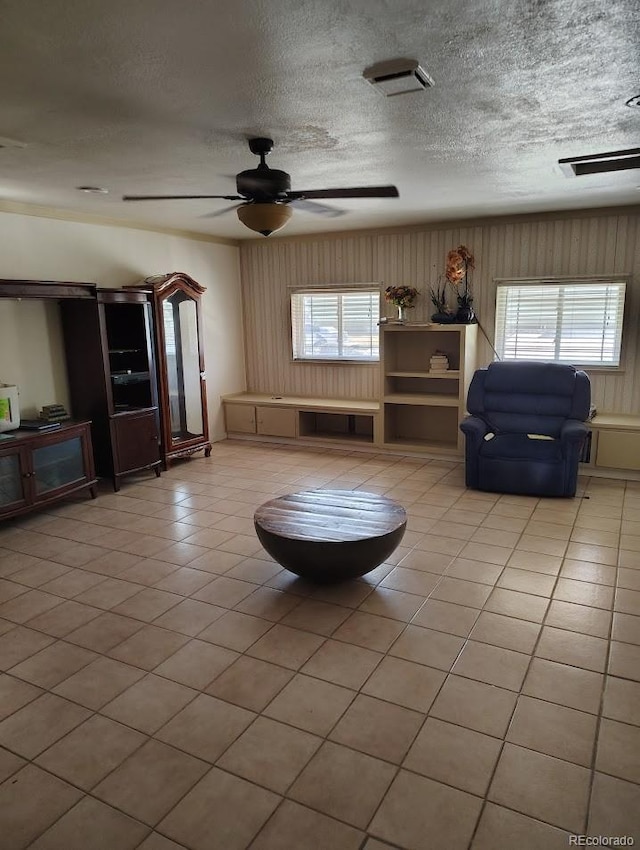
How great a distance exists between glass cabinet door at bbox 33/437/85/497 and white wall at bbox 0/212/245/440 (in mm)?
565

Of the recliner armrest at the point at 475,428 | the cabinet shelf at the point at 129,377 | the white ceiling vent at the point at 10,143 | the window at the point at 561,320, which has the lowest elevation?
the recliner armrest at the point at 475,428

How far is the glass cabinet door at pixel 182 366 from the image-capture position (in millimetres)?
5879

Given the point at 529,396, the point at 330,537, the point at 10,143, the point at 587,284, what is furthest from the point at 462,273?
the point at 10,143

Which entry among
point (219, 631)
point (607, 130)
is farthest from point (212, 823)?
point (607, 130)

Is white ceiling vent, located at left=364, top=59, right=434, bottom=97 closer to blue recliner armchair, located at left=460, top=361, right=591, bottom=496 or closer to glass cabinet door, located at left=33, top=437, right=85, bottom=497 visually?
blue recliner armchair, located at left=460, top=361, right=591, bottom=496

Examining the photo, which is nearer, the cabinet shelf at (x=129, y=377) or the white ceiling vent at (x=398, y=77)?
the white ceiling vent at (x=398, y=77)

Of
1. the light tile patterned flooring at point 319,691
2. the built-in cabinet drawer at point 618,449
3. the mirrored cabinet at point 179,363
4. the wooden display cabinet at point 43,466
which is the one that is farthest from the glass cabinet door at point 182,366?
the built-in cabinet drawer at point 618,449

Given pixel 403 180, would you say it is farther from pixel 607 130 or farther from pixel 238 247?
pixel 238 247

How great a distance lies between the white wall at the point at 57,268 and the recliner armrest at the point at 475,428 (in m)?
3.28

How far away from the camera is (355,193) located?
292cm

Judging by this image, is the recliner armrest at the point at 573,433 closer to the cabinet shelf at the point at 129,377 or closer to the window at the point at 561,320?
the window at the point at 561,320

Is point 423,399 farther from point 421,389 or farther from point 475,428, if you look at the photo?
point 475,428

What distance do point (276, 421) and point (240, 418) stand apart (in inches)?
20.4

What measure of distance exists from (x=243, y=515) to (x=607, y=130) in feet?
11.3
